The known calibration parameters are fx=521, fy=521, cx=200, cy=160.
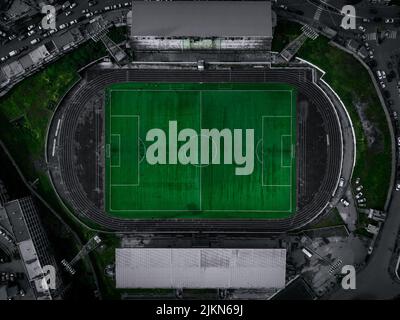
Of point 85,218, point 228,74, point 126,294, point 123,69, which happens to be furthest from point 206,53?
point 126,294

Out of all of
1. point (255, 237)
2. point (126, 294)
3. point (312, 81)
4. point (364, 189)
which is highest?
point (312, 81)

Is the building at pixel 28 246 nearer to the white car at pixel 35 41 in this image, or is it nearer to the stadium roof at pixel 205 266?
the stadium roof at pixel 205 266

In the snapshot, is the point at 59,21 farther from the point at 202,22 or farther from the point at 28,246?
the point at 28,246

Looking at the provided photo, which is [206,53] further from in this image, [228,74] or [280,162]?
[280,162]

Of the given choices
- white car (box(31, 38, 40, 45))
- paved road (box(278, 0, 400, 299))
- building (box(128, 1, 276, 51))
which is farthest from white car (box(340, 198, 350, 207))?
white car (box(31, 38, 40, 45))

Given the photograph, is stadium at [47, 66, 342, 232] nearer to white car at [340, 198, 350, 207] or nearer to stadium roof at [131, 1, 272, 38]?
white car at [340, 198, 350, 207]
